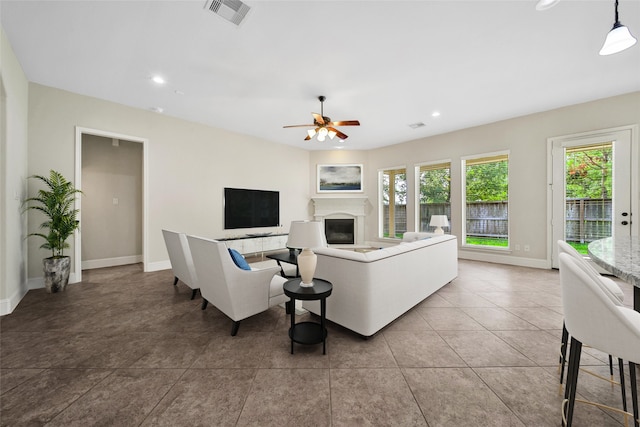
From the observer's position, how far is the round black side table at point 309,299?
1997 millimetres

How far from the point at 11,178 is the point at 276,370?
378 centimetres

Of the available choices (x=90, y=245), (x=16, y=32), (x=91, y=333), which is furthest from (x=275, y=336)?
(x=90, y=245)

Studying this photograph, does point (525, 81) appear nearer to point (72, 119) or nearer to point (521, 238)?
point (521, 238)

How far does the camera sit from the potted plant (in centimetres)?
341

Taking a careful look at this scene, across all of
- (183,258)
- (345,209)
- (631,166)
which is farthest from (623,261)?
(345,209)

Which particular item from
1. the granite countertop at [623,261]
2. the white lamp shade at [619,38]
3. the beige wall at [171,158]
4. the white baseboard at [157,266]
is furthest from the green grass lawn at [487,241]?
the white baseboard at [157,266]

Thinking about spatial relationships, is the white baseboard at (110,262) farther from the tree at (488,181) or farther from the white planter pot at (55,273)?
the tree at (488,181)

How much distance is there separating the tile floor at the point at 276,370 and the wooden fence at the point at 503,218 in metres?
2.57

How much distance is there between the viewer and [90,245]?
495 cm

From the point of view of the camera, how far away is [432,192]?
6.31 meters

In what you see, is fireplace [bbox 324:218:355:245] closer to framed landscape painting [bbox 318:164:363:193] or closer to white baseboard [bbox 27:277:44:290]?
framed landscape painting [bbox 318:164:363:193]

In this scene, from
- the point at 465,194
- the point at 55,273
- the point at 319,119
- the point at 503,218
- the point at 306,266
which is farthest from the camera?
the point at 465,194

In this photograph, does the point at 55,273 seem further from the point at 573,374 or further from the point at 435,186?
the point at 435,186

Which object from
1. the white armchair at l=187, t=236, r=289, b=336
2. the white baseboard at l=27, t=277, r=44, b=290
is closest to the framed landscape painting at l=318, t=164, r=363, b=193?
the white armchair at l=187, t=236, r=289, b=336
